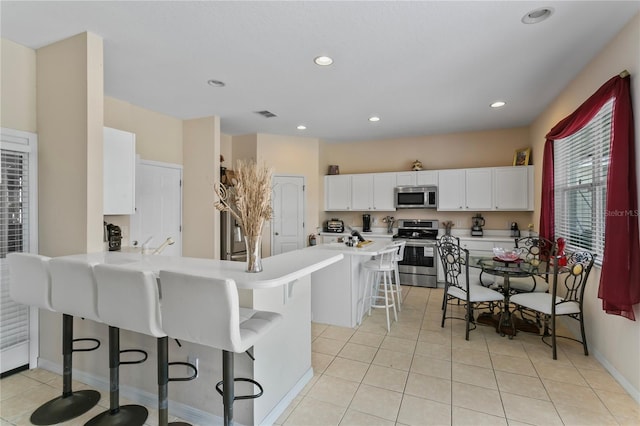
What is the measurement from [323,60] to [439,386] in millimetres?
2953

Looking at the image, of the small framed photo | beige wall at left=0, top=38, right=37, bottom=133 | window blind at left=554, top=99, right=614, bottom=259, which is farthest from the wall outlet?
the small framed photo

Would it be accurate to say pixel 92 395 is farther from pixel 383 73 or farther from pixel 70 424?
pixel 383 73

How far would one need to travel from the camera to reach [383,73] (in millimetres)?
3109

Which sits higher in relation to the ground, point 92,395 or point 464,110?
point 464,110

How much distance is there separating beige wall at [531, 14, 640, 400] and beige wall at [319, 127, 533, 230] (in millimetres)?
1890

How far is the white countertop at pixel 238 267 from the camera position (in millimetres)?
1555

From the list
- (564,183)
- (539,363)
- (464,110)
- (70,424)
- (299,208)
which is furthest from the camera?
(299,208)

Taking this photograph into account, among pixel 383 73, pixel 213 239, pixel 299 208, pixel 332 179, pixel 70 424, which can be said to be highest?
pixel 383 73

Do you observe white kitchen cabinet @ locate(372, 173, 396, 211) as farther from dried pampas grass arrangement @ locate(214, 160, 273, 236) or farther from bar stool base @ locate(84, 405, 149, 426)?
bar stool base @ locate(84, 405, 149, 426)

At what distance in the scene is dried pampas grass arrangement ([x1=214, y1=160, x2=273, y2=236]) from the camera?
5.52ft

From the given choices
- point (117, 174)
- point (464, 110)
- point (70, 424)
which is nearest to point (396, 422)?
point (70, 424)

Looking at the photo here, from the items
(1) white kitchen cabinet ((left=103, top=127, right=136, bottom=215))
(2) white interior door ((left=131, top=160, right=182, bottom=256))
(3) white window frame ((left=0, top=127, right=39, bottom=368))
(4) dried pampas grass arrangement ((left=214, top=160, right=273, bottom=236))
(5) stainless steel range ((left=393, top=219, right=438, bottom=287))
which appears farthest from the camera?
(5) stainless steel range ((left=393, top=219, right=438, bottom=287))

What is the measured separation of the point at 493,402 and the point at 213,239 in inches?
147

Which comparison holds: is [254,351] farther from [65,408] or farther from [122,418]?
[65,408]
